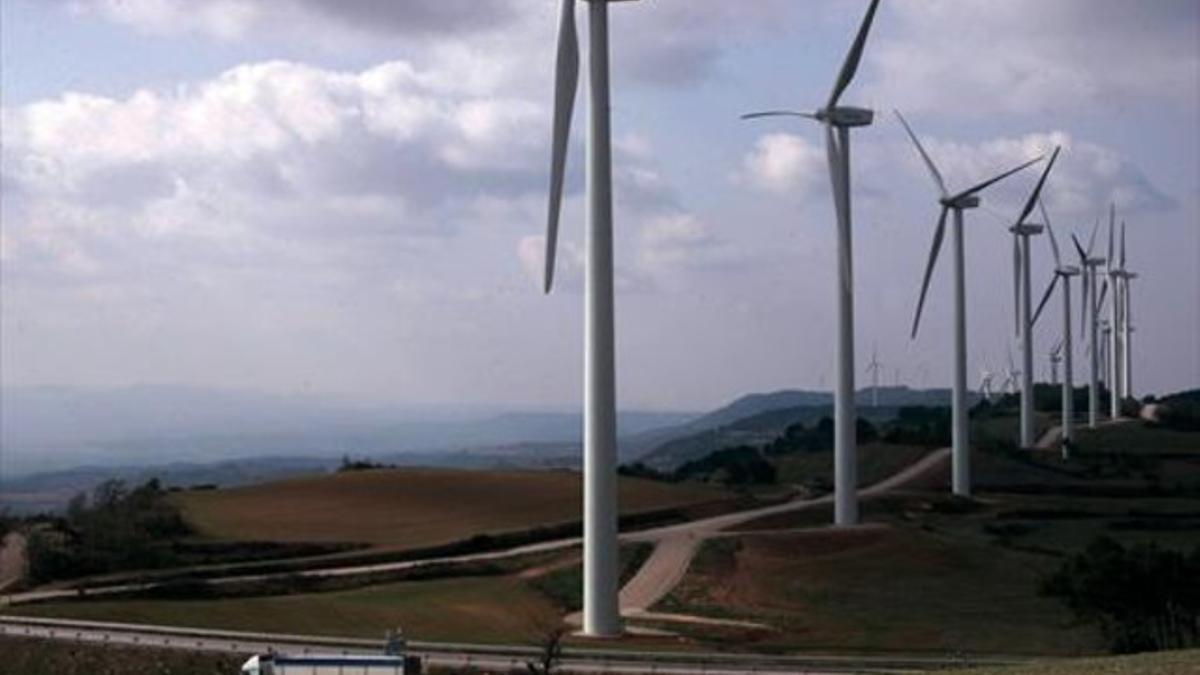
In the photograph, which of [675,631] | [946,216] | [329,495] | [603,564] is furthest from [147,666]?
[946,216]

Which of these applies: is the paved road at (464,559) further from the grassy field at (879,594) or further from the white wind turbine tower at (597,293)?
the white wind turbine tower at (597,293)

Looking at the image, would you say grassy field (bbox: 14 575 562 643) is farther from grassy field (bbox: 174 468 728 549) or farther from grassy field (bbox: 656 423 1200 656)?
grassy field (bbox: 174 468 728 549)

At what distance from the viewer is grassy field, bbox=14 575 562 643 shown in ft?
216

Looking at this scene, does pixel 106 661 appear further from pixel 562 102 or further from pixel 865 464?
pixel 865 464

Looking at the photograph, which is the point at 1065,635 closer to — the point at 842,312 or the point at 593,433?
the point at 593,433

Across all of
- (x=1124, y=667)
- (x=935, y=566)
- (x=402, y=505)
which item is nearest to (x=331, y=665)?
(x=1124, y=667)

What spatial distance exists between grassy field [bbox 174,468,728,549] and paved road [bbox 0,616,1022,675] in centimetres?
3539

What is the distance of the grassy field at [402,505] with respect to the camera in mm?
103438

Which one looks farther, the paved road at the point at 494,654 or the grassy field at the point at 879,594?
the grassy field at the point at 879,594

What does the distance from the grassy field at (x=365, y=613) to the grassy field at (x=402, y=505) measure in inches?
781

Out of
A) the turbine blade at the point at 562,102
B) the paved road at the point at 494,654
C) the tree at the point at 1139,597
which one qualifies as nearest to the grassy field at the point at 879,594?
the tree at the point at 1139,597

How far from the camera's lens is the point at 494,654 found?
189ft

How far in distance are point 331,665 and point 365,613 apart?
24.3 m

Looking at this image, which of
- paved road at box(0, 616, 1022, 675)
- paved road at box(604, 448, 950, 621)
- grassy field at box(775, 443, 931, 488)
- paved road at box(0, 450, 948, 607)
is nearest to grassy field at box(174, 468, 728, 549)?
paved road at box(0, 450, 948, 607)
